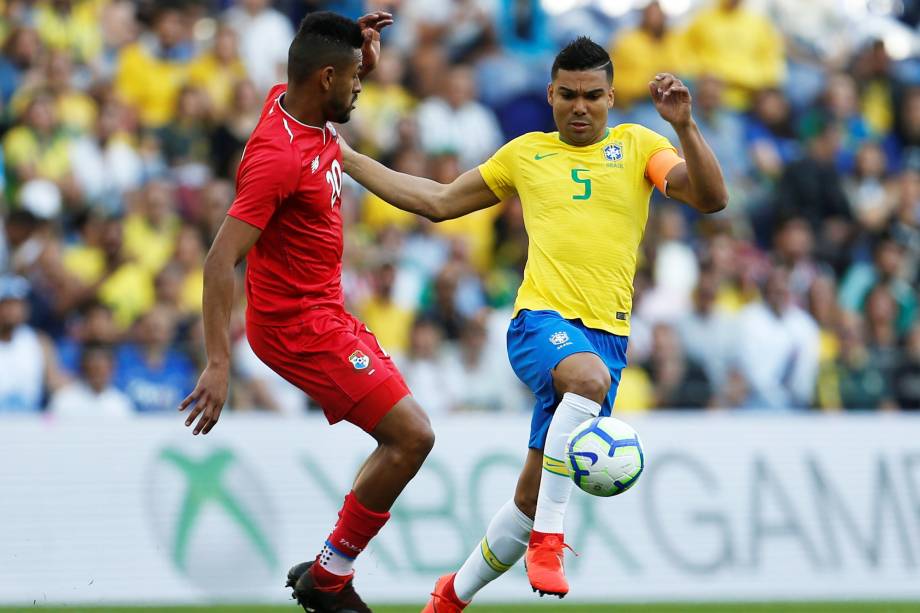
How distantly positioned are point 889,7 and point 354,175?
37.5 feet

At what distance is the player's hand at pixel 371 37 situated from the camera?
7.86 m

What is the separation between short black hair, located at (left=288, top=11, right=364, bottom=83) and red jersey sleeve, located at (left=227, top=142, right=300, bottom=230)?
0.42 m

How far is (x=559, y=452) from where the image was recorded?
23.8 feet

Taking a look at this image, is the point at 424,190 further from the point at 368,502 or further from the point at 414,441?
the point at 368,502

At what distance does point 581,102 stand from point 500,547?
2.25m

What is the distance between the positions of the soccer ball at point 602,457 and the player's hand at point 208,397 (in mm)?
1626

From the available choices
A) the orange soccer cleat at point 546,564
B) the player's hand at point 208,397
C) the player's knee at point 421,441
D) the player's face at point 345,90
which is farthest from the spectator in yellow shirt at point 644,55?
the player's hand at point 208,397

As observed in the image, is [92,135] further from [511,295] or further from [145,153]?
[511,295]

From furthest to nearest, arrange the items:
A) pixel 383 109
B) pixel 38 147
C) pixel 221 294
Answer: pixel 383 109
pixel 38 147
pixel 221 294

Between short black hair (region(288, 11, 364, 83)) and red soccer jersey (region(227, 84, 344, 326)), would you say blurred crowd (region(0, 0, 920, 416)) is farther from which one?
short black hair (region(288, 11, 364, 83))

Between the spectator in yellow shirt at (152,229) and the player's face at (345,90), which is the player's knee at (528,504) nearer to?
the player's face at (345,90)

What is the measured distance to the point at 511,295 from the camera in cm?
1337

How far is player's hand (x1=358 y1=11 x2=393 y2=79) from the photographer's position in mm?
7859

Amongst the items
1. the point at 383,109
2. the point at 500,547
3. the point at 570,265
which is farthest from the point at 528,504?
the point at 383,109
